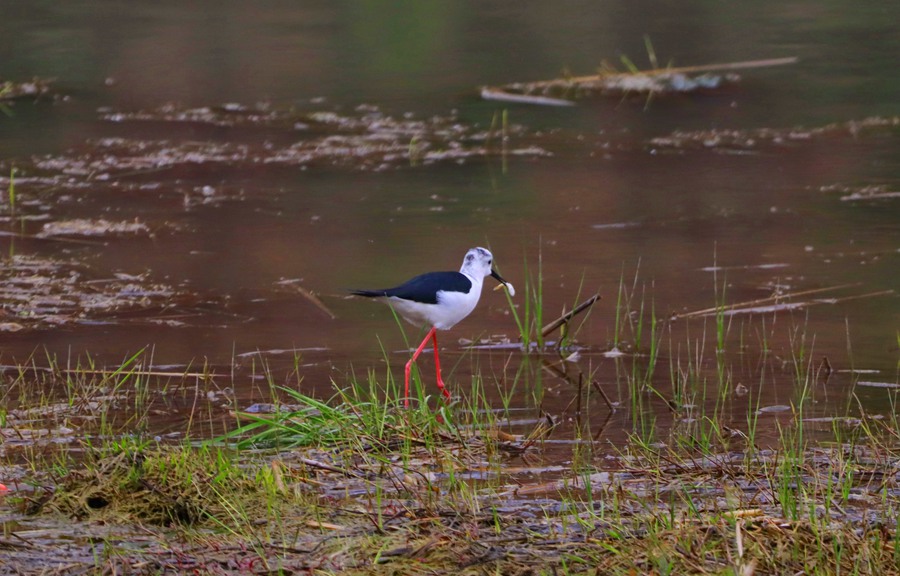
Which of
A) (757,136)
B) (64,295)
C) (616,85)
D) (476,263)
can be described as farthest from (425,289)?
(616,85)

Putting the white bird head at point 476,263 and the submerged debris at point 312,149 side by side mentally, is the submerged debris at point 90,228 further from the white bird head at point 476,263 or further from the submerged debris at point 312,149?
the white bird head at point 476,263

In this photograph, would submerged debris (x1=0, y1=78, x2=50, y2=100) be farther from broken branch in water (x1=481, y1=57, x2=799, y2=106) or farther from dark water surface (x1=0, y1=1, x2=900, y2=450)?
broken branch in water (x1=481, y1=57, x2=799, y2=106)

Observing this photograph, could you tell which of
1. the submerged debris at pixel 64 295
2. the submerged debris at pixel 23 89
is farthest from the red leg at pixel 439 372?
the submerged debris at pixel 23 89

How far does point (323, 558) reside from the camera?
3.41 m

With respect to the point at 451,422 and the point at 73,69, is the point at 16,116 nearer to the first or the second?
the point at 73,69

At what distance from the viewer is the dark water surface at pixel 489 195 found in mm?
6379

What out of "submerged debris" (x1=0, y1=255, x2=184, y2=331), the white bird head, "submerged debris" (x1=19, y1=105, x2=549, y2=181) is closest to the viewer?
the white bird head

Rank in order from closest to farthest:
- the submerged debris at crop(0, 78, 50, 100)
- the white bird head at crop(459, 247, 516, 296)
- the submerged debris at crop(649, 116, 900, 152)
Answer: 1. the white bird head at crop(459, 247, 516, 296)
2. the submerged debris at crop(649, 116, 900, 152)
3. the submerged debris at crop(0, 78, 50, 100)

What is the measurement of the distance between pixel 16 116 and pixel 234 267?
518 cm

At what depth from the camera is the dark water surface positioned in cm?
638

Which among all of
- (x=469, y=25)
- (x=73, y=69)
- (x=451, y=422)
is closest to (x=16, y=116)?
(x=73, y=69)

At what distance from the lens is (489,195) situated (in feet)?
31.2

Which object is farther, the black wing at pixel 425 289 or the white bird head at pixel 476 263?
the white bird head at pixel 476 263

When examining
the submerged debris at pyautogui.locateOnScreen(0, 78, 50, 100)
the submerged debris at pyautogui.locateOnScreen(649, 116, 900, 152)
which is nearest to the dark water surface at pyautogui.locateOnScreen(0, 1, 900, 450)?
the submerged debris at pyautogui.locateOnScreen(649, 116, 900, 152)
